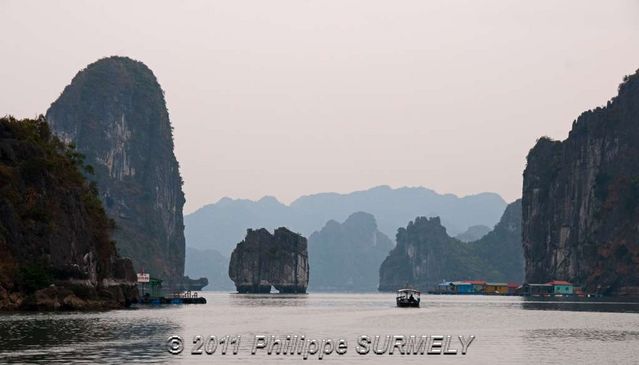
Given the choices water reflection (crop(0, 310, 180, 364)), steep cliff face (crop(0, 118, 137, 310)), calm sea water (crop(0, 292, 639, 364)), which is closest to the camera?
water reflection (crop(0, 310, 180, 364))

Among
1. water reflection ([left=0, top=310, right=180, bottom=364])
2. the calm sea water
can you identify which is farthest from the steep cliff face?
water reflection ([left=0, top=310, right=180, bottom=364])

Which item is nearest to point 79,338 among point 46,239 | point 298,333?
point 298,333

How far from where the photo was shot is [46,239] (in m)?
136

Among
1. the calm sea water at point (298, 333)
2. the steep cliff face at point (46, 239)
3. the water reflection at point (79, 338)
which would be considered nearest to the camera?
the water reflection at point (79, 338)

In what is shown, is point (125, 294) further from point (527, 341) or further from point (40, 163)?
point (527, 341)

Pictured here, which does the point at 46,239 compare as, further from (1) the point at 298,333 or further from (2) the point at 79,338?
(2) the point at 79,338

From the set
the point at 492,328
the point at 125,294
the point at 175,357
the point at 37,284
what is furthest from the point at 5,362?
the point at 125,294

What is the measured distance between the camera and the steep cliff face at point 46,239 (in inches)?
5032

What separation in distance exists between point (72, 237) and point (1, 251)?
16.8 meters

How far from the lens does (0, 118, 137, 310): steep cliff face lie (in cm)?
12781

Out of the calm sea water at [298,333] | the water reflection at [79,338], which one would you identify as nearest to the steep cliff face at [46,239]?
the calm sea water at [298,333]

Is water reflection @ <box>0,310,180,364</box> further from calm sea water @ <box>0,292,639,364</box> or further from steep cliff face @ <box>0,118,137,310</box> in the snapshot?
steep cliff face @ <box>0,118,137,310</box>

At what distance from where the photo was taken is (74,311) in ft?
426

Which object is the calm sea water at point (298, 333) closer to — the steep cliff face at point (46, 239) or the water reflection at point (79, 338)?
the water reflection at point (79, 338)
